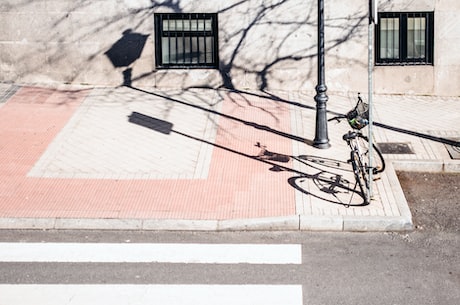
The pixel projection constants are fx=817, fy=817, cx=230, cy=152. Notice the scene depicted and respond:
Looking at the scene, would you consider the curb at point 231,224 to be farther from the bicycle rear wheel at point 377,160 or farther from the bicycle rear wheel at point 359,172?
the bicycle rear wheel at point 377,160

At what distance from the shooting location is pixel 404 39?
18.1 m

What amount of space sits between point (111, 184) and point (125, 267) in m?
3.06

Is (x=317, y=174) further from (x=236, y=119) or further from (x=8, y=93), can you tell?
(x=8, y=93)

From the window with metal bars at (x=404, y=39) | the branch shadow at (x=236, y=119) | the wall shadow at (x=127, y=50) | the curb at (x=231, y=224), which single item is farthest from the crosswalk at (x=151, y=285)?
the window with metal bars at (x=404, y=39)

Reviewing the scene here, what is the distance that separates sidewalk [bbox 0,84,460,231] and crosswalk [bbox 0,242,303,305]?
2.38 feet

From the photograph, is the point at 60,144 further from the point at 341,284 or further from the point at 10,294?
the point at 341,284

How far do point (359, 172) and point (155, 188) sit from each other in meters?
3.26

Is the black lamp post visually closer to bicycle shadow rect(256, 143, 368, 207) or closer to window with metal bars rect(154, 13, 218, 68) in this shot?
bicycle shadow rect(256, 143, 368, 207)

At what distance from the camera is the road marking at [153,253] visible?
1060 centimetres

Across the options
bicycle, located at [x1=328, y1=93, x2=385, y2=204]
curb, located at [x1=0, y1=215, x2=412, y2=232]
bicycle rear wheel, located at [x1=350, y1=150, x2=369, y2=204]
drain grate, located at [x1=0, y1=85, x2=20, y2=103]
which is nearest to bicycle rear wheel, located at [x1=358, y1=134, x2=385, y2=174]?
bicycle, located at [x1=328, y1=93, x2=385, y2=204]

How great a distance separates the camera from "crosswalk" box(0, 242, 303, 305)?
946 centimetres

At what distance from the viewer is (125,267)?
34.0 ft

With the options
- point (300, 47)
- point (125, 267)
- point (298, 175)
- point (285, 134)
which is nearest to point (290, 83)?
point (300, 47)

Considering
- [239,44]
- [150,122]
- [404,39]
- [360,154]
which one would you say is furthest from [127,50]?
[360,154]
